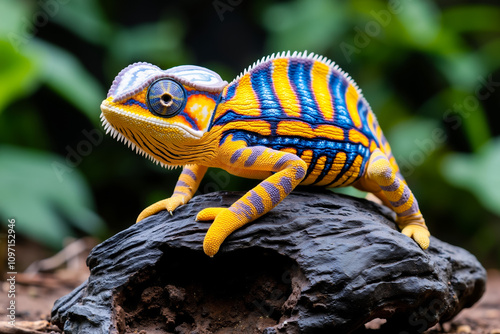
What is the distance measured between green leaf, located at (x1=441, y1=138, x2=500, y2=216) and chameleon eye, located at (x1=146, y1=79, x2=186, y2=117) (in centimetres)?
365

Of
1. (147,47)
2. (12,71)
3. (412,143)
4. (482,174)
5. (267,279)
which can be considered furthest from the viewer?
(147,47)

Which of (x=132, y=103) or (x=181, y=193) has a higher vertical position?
(x=132, y=103)

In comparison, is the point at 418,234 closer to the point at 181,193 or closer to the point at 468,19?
the point at 181,193

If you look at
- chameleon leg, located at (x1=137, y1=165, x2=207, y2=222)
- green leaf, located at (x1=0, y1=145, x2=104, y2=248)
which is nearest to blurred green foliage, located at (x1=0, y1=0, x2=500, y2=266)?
green leaf, located at (x1=0, y1=145, x2=104, y2=248)

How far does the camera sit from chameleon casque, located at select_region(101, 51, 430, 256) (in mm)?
2410

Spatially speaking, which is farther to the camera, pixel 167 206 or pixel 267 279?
pixel 167 206

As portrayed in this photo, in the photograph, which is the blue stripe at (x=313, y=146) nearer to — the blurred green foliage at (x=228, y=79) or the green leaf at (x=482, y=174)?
the blurred green foliage at (x=228, y=79)

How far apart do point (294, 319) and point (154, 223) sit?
900 millimetres

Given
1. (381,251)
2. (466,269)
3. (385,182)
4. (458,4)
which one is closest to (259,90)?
(385,182)

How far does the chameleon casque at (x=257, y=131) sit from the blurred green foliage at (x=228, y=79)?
2490 mm

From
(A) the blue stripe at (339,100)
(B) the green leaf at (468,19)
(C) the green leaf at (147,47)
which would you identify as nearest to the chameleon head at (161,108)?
(A) the blue stripe at (339,100)

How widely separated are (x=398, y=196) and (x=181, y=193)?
3.85ft

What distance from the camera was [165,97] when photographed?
243 centimetres

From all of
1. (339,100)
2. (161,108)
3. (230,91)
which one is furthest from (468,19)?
(161,108)
